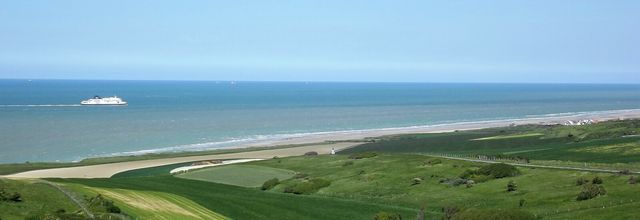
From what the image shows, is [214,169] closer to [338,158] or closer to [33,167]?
[338,158]

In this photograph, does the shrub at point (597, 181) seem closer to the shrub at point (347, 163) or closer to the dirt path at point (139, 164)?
the shrub at point (347, 163)

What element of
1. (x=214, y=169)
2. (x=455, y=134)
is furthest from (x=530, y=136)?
(x=214, y=169)

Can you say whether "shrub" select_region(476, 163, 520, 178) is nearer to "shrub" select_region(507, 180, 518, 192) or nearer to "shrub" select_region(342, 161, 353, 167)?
"shrub" select_region(507, 180, 518, 192)

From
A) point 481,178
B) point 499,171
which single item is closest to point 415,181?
point 481,178

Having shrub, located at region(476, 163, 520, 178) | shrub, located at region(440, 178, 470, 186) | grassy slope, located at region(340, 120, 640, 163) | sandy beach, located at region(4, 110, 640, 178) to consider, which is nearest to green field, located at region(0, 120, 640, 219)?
shrub, located at region(440, 178, 470, 186)

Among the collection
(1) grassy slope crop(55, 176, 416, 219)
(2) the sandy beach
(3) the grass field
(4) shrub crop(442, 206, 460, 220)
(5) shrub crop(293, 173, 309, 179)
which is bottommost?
(2) the sandy beach

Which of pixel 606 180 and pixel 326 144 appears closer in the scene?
pixel 606 180

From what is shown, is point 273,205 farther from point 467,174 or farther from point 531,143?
point 531,143
